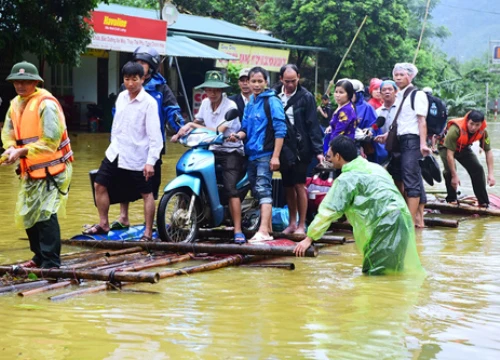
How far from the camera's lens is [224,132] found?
7809 millimetres

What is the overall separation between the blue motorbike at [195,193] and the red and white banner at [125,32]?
12401 millimetres

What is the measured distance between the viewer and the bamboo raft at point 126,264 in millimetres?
5445

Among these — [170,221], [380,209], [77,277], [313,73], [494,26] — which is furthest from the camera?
[494,26]

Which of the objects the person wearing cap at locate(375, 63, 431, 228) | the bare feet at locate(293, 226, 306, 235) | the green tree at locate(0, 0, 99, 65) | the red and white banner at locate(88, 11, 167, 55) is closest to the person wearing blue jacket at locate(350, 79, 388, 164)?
the person wearing cap at locate(375, 63, 431, 228)

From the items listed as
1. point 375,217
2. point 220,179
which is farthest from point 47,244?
point 375,217

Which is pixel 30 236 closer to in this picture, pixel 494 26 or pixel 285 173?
pixel 285 173

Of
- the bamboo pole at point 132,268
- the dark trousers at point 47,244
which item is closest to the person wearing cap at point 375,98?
the bamboo pole at point 132,268

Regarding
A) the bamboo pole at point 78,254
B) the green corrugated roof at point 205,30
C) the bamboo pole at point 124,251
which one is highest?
the green corrugated roof at point 205,30

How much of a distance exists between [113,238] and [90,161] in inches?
340

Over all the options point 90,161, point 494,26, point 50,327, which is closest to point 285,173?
point 50,327

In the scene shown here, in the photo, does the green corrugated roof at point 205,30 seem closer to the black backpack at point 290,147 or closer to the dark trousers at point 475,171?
the dark trousers at point 475,171

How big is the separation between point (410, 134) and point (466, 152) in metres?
2.04

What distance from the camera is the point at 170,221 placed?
7.37m

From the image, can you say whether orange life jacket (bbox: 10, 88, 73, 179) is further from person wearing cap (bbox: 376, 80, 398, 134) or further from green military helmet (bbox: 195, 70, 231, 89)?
person wearing cap (bbox: 376, 80, 398, 134)
